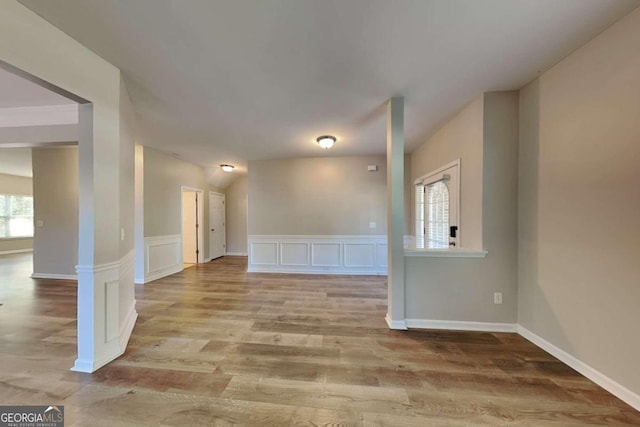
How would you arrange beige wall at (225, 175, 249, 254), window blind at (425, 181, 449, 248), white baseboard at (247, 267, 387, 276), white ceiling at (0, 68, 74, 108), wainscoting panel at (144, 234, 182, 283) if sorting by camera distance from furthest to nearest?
beige wall at (225, 175, 249, 254)
white baseboard at (247, 267, 387, 276)
wainscoting panel at (144, 234, 182, 283)
window blind at (425, 181, 449, 248)
white ceiling at (0, 68, 74, 108)

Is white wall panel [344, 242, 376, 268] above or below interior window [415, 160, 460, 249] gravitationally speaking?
below

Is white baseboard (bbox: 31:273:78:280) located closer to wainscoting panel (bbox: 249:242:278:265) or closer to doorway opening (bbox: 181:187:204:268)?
doorway opening (bbox: 181:187:204:268)

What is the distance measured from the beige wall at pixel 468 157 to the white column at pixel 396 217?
87cm

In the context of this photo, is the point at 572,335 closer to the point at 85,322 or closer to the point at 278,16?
the point at 278,16

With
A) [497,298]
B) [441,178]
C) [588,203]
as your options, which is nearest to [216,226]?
[441,178]

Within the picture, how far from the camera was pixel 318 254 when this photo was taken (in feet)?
17.6

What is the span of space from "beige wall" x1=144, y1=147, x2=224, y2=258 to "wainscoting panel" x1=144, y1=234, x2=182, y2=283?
142 mm

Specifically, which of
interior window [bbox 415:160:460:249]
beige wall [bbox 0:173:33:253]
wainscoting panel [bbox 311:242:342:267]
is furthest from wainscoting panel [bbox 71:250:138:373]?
beige wall [bbox 0:173:33:253]

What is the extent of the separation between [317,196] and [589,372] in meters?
4.49

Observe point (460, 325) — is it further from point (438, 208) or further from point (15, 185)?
point (15, 185)

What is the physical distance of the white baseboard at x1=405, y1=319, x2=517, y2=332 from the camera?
2586 millimetres

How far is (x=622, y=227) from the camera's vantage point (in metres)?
1.62

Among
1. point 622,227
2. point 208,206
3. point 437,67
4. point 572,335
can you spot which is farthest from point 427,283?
point 208,206

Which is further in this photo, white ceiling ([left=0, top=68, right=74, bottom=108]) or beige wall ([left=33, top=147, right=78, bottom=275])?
beige wall ([left=33, top=147, right=78, bottom=275])
